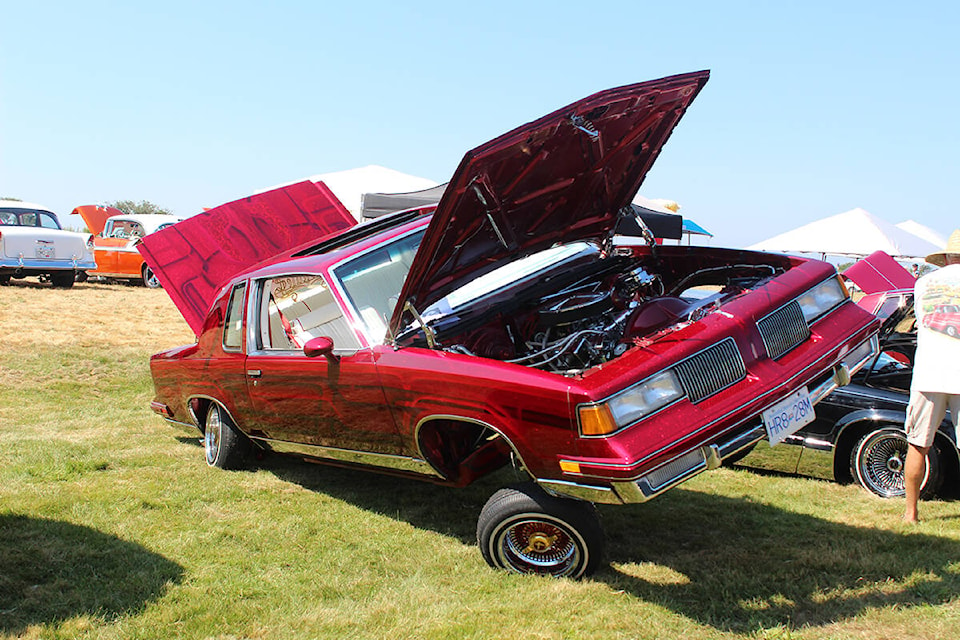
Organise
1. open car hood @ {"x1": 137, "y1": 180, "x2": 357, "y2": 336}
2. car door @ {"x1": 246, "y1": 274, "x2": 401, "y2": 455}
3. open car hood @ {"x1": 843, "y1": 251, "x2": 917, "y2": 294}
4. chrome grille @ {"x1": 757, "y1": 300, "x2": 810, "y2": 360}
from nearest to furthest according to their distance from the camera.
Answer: chrome grille @ {"x1": 757, "y1": 300, "x2": 810, "y2": 360} → car door @ {"x1": 246, "y1": 274, "x2": 401, "y2": 455} → open car hood @ {"x1": 843, "y1": 251, "x2": 917, "y2": 294} → open car hood @ {"x1": 137, "y1": 180, "x2": 357, "y2": 336}

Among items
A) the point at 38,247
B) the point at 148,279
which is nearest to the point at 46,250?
the point at 38,247

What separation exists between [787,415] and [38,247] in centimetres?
1593

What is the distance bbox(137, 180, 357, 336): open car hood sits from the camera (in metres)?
7.55

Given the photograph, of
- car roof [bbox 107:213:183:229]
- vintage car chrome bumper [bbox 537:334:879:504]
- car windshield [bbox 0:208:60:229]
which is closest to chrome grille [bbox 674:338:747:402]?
vintage car chrome bumper [bbox 537:334:879:504]

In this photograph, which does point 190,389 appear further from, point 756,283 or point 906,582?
point 906,582

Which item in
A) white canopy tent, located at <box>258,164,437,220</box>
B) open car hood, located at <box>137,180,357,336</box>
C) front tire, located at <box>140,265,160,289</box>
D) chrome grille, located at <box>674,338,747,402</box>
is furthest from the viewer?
front tire, located at <box>140,265,160,289</box>

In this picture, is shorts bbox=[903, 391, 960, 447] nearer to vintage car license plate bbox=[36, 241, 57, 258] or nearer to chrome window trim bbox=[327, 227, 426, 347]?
chrome window trim bbox=[327, 227, 426, 347]

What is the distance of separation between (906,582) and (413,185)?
11.8 meters

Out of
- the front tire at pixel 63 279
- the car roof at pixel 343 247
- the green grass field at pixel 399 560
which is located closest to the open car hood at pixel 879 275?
the green grass field at pixel 399 560

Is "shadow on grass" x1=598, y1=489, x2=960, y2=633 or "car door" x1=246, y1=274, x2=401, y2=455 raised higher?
"car door" x1=246, y1=274, x2=401, y2=455

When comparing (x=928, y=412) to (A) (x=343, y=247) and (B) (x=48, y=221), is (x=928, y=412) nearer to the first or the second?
(A) (x=343, y=247)

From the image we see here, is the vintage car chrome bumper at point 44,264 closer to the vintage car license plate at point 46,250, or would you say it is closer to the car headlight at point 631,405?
the vintage car license plate at point 46,250

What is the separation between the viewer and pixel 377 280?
464cm

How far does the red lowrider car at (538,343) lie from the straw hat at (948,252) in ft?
2.41
